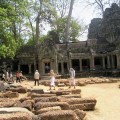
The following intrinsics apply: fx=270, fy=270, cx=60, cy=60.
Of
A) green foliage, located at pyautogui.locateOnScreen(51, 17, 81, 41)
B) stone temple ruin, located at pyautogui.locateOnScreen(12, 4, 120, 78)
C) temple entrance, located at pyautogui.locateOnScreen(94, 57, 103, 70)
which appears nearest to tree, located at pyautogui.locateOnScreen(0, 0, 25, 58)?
stone temple ruin, located at pyautogui.locateOnScreen(12, 4, 120, 78)

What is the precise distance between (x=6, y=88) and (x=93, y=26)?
33417mm

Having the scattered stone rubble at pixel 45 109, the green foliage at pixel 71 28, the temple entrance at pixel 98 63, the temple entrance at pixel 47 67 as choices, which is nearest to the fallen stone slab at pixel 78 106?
the scattered stone rubble at pixel 45 109

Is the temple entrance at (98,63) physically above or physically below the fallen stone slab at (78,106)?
above

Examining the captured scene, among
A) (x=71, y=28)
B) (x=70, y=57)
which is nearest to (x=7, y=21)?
(x=70, y=57)

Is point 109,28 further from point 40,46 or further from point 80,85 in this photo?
point 80,85

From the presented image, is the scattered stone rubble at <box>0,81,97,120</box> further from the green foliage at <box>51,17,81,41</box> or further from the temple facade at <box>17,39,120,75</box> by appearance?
the green foliage at <box>51,17,81,41</box>

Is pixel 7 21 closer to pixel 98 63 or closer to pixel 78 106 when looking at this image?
pixel 78 106

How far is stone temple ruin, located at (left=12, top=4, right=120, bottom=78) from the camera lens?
112ft

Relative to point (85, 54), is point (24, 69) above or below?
below

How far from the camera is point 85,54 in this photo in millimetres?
36219

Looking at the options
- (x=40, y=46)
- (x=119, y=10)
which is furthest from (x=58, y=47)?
(x=119, y=10)

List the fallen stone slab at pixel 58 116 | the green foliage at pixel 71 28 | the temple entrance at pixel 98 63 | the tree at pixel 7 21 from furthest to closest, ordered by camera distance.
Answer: the green foliage at pixel 71 28 → the temple entrance at pixel 98 63 → the tree at pixel 7 21 → the fallen stone slab at pixel 58 116

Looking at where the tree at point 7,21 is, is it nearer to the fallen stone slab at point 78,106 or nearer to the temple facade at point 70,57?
the temple facade at point 70,57

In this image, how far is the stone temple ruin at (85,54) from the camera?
3406 centimetres
